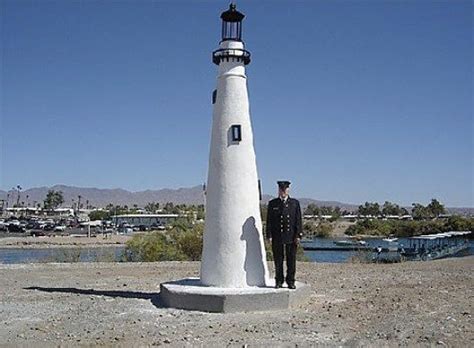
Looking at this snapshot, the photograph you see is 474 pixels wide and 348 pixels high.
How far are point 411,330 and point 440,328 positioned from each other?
431mm

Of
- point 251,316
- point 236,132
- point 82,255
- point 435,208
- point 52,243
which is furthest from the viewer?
point 435,208

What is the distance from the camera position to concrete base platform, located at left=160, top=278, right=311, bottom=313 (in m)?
11.2

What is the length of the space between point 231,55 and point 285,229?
11.5 feet

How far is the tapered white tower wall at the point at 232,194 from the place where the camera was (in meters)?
12.4

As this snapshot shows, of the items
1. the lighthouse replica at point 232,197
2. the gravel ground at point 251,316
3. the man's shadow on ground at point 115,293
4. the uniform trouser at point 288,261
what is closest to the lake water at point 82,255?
the gravel ground at point 251,316

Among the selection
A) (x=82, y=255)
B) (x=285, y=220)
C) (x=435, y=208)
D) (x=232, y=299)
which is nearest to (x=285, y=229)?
(x=285, y=220)

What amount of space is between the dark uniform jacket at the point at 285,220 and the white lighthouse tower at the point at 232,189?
0.46m

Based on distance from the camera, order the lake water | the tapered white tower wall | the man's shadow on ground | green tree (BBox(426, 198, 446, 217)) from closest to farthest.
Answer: the tapered white tower wall
the man's shadow on ground
the lake water
green tree (BBox(426, 198, 446, 217))

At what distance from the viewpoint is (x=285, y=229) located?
1220cm

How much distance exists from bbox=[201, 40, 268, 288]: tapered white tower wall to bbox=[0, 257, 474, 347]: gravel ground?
1.30 m

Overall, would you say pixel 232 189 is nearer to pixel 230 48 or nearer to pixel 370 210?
pixel 230 48

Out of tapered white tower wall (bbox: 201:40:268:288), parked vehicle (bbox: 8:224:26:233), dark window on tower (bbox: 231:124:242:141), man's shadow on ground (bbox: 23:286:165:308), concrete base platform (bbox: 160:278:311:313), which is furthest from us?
parked vehicle (bbox: 8:224:26:233)

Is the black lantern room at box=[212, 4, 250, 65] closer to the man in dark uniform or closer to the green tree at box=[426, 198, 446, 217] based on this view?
the man in dark uniform

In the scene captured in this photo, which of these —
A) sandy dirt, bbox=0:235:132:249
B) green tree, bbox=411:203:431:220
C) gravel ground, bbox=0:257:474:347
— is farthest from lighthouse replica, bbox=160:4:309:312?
green tree, bbox=411:203:431:220
